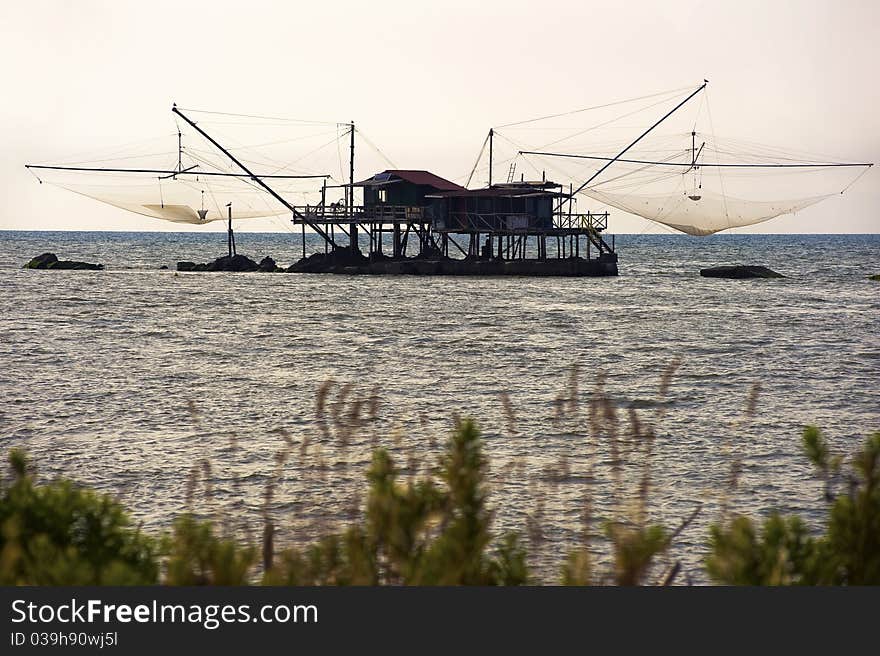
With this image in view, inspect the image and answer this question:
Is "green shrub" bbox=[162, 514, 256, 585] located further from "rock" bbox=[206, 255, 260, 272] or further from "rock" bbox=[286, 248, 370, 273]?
"rock" bbox=[206, 255, 260, 272]

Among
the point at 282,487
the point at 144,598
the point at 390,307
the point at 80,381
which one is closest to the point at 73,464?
the point at 282,487

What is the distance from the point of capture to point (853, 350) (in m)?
38.8

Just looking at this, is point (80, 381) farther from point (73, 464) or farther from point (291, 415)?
point (73, 464)

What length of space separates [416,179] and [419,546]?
82.0 metres

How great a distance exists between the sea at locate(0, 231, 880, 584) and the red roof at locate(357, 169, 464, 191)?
81.0 feet

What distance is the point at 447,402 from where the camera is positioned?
83.3 feet

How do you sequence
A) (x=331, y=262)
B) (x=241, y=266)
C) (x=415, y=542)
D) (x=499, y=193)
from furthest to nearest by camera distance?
(x=241, y=266), (x=331, y=262), (x=499, y=193), (x=415, y=542)

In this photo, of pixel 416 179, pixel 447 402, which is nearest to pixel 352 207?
pixel 416 179

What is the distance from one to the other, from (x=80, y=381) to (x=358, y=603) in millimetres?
25045

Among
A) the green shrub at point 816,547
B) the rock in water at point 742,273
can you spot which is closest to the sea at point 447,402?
the green shrub at point 816,547

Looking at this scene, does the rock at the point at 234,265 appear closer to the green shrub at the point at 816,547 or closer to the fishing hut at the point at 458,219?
the fishing hut at the point at 458,219

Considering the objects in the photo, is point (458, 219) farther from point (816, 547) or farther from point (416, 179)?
point (816, 547)

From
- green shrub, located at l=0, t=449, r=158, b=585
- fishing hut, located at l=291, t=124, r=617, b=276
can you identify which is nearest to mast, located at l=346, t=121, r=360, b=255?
fishing hut, located at l=291, t=124, r=617, b=276

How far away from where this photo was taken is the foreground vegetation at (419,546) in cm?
597
